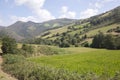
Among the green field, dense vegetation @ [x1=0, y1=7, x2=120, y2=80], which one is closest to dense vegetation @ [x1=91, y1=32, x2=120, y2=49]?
dense vegetation @ [x1=0, y1=7, x2=120, y2=80]

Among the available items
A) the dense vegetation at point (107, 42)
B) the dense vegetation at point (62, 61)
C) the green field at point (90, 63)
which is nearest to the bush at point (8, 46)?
the dense vegetation at point (62, 61)

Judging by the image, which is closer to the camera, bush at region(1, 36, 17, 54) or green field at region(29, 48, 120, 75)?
green field at region(29, 48, 120, 75)

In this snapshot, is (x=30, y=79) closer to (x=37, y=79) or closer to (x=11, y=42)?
(x=37, y=79)

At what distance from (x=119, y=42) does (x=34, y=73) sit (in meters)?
79.7

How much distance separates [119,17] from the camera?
7687 inches

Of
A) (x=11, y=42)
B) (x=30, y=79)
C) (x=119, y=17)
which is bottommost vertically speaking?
(x=30, y=79)

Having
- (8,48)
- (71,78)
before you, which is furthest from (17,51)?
(71,78)

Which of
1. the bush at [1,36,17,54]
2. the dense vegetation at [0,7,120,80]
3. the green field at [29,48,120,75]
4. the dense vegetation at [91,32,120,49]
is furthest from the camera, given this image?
the dense vegetation at [91,32,120,49]

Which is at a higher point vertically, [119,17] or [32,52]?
[119,17]

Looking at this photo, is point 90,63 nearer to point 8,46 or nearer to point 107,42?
point 8,46

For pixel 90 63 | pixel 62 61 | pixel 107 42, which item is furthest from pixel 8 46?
pixel 107 42

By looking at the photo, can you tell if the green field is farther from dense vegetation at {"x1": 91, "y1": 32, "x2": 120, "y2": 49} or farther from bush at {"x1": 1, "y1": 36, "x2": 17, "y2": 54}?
dense vegetation at {"x1": 91, "y1": 32, "x2": 120, "y2": 49}

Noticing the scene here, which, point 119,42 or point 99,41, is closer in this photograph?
point 119,42

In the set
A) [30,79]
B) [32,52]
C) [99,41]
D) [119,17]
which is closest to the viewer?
[30,79]
